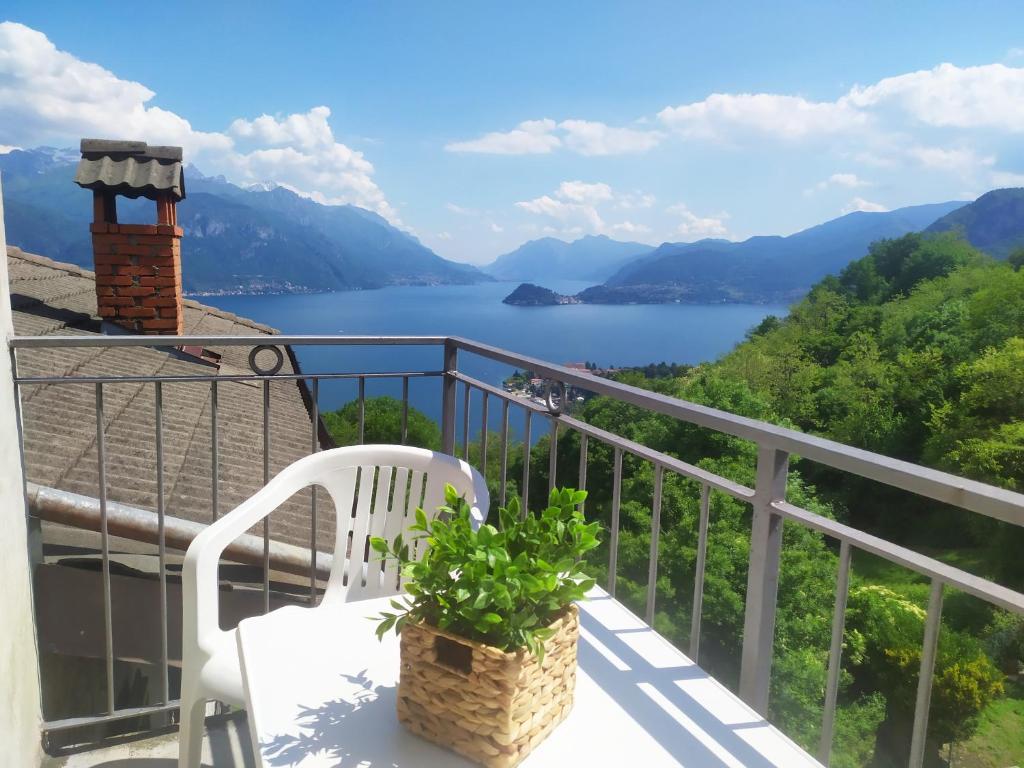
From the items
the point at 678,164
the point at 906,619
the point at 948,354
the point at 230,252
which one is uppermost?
the point at 678,164

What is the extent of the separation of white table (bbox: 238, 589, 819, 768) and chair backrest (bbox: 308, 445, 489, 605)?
0.39m

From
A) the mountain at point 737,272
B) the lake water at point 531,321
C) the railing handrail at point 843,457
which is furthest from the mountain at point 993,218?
the railing handrail at point 843,457

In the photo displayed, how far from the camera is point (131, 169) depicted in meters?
6.32

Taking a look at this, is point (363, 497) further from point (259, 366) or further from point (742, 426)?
point (742, 426)

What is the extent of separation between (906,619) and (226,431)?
2776 cm

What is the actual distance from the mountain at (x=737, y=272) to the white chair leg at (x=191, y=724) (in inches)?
3054

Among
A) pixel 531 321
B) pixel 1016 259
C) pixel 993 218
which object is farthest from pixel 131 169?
pixel 993 218

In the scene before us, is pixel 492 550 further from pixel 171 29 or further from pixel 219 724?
pixel 171 29

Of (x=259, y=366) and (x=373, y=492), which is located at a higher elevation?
(x=259, y=366)

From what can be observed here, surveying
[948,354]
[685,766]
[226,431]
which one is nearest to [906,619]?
[948,354]

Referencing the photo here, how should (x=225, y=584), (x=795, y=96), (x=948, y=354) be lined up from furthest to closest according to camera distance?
(x=795, y=96), (x=948, y=354), (x=225, y=584)

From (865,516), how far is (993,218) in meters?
81.3

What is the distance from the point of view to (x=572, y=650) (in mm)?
1017

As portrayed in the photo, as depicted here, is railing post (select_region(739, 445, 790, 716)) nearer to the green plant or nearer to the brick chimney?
the green plant
